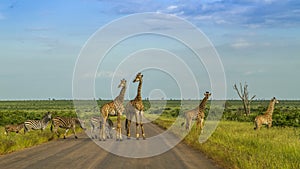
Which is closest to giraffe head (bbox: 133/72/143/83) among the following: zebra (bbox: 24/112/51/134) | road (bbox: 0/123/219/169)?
road (bbox: 0/123/219/169)

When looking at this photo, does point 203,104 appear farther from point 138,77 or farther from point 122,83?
point 122,83

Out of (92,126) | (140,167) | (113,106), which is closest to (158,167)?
(140,167)

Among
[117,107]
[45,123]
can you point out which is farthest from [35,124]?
[117,107]

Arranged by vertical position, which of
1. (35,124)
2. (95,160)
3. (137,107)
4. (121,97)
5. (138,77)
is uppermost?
(138,77)

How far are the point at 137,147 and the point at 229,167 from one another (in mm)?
6703

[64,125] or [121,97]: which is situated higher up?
[121,97]

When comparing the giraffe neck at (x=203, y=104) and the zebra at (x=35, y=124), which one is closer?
the giraffe neck at (x=203, y=104)

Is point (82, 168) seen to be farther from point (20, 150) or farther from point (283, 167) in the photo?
point (20, 150)

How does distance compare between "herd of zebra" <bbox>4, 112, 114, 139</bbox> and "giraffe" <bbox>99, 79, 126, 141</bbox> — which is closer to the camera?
"giraffe" <bbox>99, 79, 126, 141</bbox>

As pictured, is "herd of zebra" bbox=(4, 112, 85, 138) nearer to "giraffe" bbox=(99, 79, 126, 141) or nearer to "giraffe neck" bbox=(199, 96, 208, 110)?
"giraffe" bbox=(99, 79, 126, 141)

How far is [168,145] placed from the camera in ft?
69.2

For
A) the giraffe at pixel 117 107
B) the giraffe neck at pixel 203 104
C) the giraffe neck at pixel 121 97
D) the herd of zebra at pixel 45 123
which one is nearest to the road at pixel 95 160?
the giraffe at pixel 117 107

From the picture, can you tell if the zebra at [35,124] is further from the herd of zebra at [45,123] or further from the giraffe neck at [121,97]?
the giraffe neck at [121,97]

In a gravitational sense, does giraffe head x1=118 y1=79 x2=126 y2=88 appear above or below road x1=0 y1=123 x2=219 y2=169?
above
